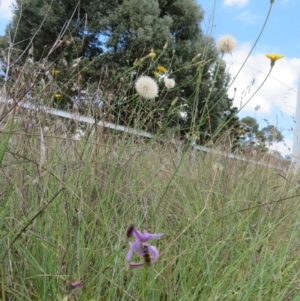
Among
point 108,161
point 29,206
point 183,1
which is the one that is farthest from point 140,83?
point 183,1

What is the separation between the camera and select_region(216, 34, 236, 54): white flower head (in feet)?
4.99

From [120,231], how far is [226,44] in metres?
0.87

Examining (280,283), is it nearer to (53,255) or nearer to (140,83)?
(53,255)

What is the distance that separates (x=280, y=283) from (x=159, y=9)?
10915 millimetres

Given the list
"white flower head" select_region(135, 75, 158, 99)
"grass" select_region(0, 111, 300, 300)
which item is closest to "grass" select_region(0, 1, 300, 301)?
"grass" select_region(0, 111, 300, 300)

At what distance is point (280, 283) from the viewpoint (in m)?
1.01

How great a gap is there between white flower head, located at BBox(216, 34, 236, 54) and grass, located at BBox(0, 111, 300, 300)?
448mm

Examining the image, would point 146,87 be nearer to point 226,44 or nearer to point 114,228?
point 226,44

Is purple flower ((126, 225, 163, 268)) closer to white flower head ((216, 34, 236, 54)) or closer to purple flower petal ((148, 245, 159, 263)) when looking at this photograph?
purple flower petal ((148, 245, 159, 263))

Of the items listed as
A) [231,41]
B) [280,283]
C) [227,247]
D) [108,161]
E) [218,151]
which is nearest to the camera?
[280,283]

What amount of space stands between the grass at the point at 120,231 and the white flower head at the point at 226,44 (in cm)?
45

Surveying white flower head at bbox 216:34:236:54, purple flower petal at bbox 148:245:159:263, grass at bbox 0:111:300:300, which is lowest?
grass at bbox 0:111:300:300

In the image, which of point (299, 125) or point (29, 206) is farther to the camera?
point (299, 125)

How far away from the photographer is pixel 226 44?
1.53m
